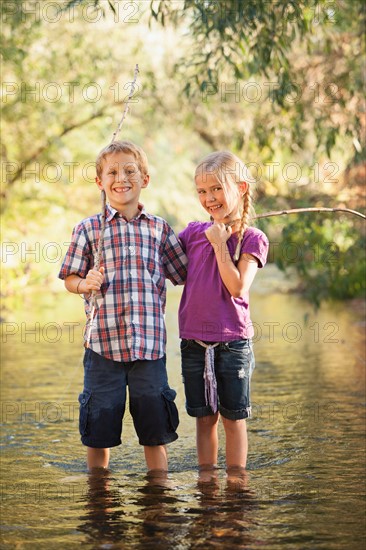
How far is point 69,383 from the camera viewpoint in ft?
25.7

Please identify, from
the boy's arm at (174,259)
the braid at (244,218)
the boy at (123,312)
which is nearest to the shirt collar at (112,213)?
the boy at (123,312)

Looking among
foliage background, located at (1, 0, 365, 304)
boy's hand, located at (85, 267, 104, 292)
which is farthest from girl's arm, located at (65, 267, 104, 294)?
foliage background, located at (1, 0, 365, 304)

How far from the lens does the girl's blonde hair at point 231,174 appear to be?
4527 millimetres

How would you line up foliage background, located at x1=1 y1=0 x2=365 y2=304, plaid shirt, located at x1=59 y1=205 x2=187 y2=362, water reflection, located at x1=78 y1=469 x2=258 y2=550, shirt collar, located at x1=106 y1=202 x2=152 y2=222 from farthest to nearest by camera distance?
foliage background, located at x1=1 y1=0 x2=365 y2=304 < shirt collar, located at x1=106 y1=202 x2=152 y2=222 < plaid shirt, located at x1=59 y1=205 x2=187 y2=362 < water reflection, located at x1=78 y1=469 x2=258 y2=550

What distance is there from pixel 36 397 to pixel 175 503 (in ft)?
10.4

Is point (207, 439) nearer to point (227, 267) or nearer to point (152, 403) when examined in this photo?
point (152, 403)

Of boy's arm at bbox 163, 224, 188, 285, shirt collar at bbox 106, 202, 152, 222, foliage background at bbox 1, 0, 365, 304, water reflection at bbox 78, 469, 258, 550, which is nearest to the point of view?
water reflection at bbox 78, 469, 258, 550

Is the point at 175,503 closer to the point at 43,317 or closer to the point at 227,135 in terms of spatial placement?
the point at 43,317

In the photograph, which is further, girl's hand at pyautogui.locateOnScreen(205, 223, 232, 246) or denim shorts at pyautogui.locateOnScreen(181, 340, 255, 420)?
denim shorts at pyautogui.locateOnScreen(181, 340, 255, 420)

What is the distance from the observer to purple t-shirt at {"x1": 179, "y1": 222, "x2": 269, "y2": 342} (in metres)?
4.48

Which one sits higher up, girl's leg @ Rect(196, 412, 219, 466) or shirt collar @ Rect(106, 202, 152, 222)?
shirt collar @ Rect(106, 202, 152, 222)

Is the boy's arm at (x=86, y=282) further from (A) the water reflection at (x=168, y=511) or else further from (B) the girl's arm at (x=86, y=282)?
(A) the water reflection at (x=168, y=511)

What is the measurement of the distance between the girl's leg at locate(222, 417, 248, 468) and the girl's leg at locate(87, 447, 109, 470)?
579 millimetres

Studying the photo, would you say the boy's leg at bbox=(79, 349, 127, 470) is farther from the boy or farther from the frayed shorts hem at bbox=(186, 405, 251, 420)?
the frayed shorts hem at bbox=(186, 405, 251, 420)
